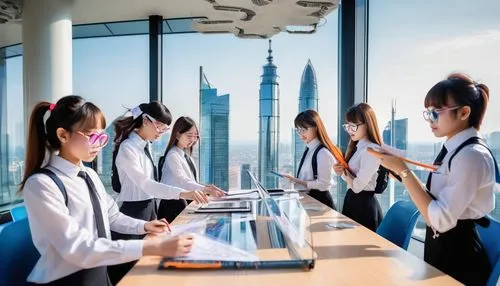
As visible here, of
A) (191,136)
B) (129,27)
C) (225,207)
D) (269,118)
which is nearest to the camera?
(225,207)

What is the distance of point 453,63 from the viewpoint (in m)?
3.10

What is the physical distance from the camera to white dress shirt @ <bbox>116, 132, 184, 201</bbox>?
8.38 feet

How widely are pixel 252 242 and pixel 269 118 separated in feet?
11.1

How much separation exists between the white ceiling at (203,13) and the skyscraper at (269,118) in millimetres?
1165

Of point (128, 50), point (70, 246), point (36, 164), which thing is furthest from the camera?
point (128, 50)

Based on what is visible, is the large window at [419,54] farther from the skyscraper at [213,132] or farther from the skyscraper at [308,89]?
the skyscraper at [213,132]

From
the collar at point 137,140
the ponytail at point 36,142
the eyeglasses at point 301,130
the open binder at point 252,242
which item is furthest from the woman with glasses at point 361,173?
the ponytail at point 36,142

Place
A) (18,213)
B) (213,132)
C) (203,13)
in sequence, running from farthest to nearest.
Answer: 1. (213,132)
2. (203,13)
3. (18,213)

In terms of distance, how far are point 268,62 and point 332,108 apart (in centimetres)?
111

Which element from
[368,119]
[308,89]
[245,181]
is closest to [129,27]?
[308,89]

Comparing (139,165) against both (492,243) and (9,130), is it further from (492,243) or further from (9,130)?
Answer: (9,130)

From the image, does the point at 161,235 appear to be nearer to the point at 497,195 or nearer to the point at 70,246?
the point at 70,246

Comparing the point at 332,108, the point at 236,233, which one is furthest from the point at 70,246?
the point at 332,108

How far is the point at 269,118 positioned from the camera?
192 inches
